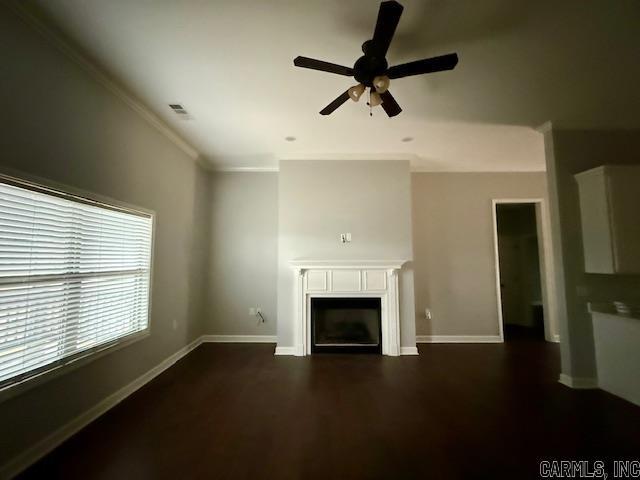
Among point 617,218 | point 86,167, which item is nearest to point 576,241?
point 617,218

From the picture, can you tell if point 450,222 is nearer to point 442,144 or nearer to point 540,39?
point 442,144

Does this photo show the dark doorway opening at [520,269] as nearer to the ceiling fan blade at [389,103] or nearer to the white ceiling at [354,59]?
the white ceiling at [354,59]

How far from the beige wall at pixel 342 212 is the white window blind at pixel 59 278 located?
6.32ft

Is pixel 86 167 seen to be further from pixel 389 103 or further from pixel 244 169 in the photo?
pixel 244 169

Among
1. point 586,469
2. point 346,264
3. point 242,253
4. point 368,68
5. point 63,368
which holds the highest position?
point 368,68

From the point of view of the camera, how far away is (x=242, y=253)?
4621mm

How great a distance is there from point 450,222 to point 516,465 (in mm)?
3580

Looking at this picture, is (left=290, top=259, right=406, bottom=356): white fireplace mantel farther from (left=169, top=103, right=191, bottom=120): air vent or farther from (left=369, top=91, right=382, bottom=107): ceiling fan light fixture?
(left=369, top=91, right=382, bottom=107): ceiling fan light fixture

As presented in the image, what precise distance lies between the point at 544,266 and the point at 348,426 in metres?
4.48

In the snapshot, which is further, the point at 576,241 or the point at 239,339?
the point at 239,339

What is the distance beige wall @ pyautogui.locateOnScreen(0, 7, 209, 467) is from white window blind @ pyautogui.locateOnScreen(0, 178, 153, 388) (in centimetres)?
16

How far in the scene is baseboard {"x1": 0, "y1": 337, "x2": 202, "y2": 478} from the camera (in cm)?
166

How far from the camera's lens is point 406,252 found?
159 inches

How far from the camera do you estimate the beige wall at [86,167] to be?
66.1 inches
